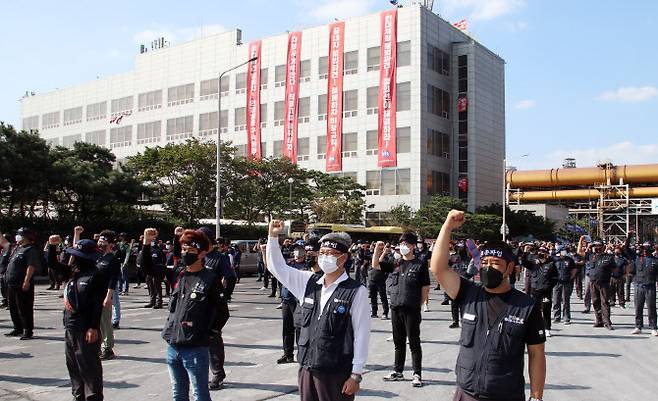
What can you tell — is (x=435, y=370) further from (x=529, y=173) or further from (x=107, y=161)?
(x=529, y=173)

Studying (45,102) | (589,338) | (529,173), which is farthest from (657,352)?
(45,102)

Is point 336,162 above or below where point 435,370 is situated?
above

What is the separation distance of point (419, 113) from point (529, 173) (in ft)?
61.4

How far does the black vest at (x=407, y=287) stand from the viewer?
8367 mm

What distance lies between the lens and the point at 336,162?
56844mm

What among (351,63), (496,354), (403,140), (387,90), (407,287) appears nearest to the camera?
(496,354)

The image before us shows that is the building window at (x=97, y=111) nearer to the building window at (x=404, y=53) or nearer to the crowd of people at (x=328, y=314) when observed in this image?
the building window at (x=404, y=53)

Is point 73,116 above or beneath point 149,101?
beneath

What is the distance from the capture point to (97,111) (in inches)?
2940

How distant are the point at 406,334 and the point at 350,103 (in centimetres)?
4891

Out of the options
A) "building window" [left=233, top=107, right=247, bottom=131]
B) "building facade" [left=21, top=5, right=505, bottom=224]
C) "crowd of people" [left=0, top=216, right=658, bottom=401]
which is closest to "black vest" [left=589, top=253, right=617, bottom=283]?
"crowd of people" [left=0, top=216, right=658, bottom=401]

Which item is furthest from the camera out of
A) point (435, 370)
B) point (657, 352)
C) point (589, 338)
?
point (589, 338)

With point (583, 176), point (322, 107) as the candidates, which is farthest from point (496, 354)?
point (583, 176)

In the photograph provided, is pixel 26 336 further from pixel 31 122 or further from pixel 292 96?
pixel 31 122
